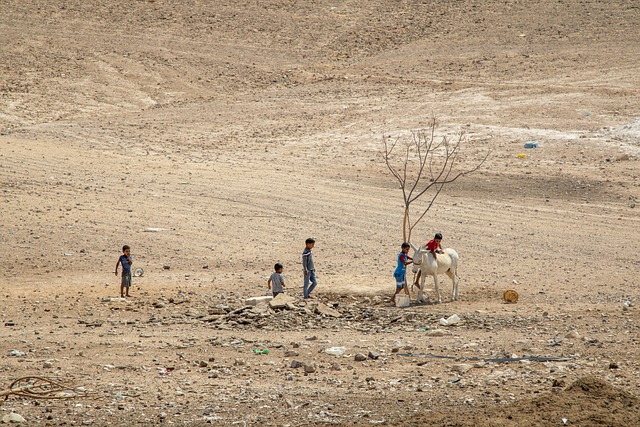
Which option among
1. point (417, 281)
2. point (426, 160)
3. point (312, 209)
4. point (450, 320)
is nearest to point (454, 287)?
point (417, 281)

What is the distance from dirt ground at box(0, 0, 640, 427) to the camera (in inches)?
422

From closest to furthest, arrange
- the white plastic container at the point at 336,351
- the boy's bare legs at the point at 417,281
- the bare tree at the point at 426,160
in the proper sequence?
1. the white plastic container at the point at 336,351
2. the boy's bare legs at the point at 417,281
3. the bare tree at the point at 426,160

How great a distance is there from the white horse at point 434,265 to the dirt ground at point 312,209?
1.08 feet

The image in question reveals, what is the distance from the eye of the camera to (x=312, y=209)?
21.4 m

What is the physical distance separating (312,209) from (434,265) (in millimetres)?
7137

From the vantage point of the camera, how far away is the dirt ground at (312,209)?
10711 millimetres

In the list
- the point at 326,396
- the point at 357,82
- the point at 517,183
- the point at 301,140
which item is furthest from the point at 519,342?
the point at 357,82

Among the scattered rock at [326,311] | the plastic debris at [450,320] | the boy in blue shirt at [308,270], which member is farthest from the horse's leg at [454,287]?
the boy in blue shirt at [308,270]

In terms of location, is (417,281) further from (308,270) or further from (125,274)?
(125,274)

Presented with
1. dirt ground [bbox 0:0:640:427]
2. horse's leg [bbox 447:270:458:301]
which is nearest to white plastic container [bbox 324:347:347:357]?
dirt ground [bbox 0:0:640:427]

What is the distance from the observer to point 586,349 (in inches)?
470

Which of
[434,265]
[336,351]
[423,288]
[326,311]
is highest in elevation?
[434,265]

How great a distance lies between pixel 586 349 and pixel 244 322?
4412 mm

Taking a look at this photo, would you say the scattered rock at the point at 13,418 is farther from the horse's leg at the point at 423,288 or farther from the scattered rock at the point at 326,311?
the horse's leg at the point at 423,288
